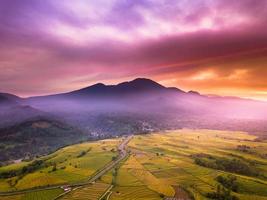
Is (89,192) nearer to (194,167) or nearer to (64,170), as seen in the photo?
(64,170)

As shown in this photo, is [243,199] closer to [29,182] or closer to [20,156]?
[29,182]

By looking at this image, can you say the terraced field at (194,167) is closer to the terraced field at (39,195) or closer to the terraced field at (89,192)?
the terraced field at (89,192)

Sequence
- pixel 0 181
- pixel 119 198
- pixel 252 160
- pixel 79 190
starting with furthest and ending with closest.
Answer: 1. pixel 252 160
2. pixel 0 181
3. pixel 79 190
4. pixel 119 198

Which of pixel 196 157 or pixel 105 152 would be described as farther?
pixel 105 152

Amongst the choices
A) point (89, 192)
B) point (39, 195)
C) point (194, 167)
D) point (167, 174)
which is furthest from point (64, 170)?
point (194, 167)

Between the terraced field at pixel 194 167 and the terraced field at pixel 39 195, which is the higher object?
the terraced field at pixel 194 167

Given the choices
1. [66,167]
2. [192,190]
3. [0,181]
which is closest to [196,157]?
[192,190]

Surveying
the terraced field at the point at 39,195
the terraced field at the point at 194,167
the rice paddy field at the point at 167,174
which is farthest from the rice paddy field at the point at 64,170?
the terraced field at the point at 194,167

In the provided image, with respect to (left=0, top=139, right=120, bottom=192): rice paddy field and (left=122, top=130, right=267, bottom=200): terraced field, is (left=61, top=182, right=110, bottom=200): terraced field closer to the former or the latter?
(left=122, top=130, right=267, bottom=200): terraced field
